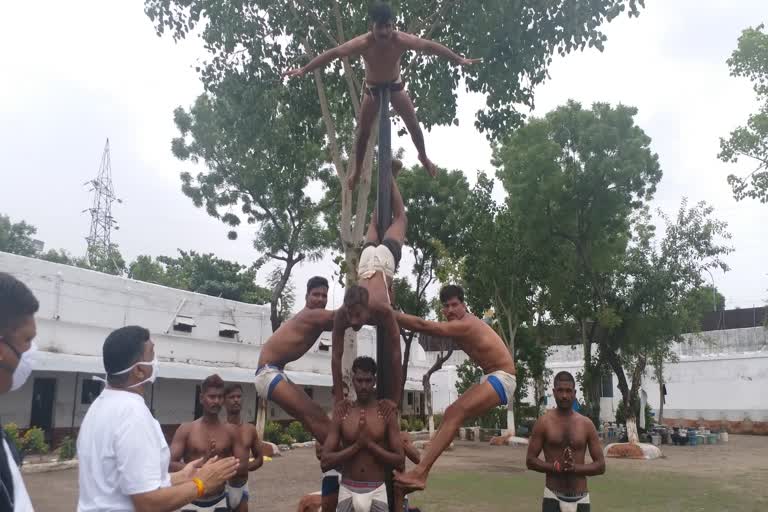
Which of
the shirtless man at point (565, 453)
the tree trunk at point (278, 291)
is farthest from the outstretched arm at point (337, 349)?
the tree trunk at point (278, 291)

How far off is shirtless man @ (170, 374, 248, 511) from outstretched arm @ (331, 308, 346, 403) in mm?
1320

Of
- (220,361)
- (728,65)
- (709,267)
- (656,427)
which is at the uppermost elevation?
(728,65)

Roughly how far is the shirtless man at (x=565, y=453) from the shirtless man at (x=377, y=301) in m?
1.68

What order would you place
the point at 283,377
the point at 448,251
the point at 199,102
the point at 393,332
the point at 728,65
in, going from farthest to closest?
1. the point at 448,251
2. the point at 199,102
3. the point at 728,65
4. the point at 283,377
5. the point at 393,332

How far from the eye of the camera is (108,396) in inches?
104

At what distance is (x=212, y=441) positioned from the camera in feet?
19.7

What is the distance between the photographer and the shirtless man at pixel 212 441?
234 inches

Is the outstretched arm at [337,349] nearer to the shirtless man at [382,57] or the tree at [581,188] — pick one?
the shirtless man at [382,57]

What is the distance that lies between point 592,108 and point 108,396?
75.7 ft

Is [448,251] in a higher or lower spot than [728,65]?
lower

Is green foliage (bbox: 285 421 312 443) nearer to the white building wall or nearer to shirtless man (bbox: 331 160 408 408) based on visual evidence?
the white building wall

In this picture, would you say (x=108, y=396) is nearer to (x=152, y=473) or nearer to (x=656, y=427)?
(x=152, y=473)

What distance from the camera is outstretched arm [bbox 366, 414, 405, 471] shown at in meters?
4.66

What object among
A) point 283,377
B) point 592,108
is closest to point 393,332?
point 283,377
